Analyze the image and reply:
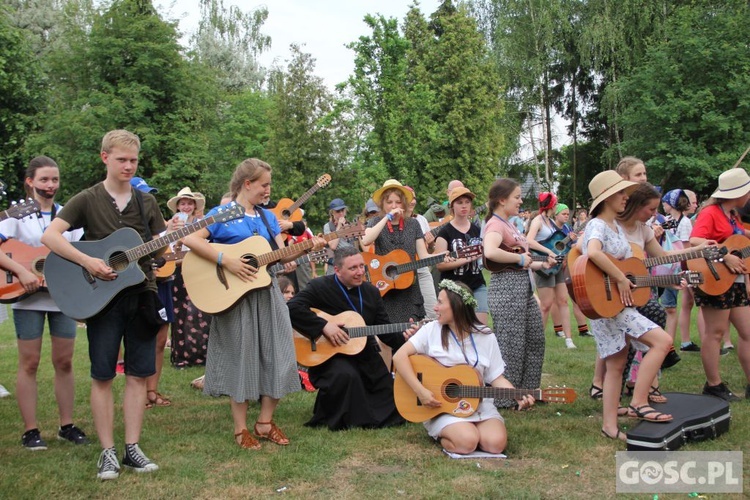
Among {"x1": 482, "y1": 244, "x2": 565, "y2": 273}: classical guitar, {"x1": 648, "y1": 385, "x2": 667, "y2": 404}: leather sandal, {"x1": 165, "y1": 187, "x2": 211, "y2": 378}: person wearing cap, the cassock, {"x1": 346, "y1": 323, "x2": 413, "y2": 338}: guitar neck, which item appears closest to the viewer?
{"x1": 648, "y1": 385, "x2": 667, "y2": 404}: leather sandal

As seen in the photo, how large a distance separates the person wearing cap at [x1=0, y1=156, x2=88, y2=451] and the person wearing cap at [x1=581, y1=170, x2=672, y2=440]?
4.00 m

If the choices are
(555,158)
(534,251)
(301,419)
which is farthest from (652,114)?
(301,419)

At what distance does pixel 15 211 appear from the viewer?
5.01 metres

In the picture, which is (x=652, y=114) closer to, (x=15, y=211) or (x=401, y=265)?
(x=401, y=265)

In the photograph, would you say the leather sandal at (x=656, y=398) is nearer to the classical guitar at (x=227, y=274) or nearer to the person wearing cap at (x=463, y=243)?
the person wearing cap at (x=463, y=243)

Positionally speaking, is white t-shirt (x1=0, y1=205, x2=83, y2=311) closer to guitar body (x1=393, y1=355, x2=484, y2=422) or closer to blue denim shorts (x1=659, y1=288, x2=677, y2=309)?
guitar body (x1=393, y1=355, x2=484, y2=422)

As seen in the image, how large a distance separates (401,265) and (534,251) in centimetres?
255

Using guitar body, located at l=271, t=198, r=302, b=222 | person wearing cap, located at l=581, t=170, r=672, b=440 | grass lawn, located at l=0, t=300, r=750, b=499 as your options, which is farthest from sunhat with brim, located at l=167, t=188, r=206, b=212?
person wearing cap, located at l=581, t=170, r=672, b=440

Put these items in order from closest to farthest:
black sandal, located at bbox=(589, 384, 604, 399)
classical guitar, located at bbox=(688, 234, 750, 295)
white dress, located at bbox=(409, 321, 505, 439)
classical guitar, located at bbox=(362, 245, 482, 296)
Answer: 1. white dress, located at bbox=(409, 321, 505, 439)
2. classical guitar, located at bbox=(688, 234, 750, 295)
3. black sandal, located at bbox=(589, 384, 604, 399)
4. classical guitar, located at bbox=(362, 245, 482, 296)

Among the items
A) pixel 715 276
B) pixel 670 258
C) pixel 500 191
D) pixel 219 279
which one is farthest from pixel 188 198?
pixel 715 276

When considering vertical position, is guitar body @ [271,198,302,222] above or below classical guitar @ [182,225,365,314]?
above

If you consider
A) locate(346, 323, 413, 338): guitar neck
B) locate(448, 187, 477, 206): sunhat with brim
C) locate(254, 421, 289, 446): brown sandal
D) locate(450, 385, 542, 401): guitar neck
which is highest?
locate(448, 187, 477, 206): sunhat with brim

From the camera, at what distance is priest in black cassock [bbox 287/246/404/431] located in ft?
19.2

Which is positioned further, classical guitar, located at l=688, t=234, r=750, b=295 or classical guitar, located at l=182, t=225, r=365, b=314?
classical guitar, located at l=688, t=234, r=750, b=295
